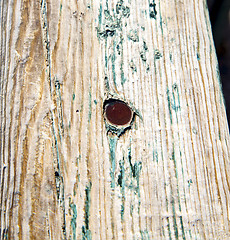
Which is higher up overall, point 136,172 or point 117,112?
point 117,112

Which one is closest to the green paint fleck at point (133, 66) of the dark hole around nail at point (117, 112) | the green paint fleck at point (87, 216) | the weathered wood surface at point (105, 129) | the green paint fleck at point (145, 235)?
the weathered wood surface at point (105, 129)

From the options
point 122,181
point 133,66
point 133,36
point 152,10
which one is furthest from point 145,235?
point 152,10

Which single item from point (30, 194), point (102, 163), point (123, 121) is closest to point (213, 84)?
point (123, 121)

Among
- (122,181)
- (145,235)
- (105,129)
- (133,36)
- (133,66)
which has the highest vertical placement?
(133,36)

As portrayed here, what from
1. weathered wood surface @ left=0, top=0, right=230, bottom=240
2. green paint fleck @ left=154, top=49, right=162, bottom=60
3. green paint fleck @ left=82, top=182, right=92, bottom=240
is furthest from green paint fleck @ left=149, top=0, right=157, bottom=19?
green paint fleck @ left=82, top=182, right=92, bottom=240

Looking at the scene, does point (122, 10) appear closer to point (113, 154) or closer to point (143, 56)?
point (143, 56)

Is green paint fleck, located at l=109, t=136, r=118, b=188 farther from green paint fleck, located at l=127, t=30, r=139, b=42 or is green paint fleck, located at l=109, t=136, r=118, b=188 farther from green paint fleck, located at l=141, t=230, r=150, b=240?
green paint fleck, located at l=127, t=30, r=139, b=42
